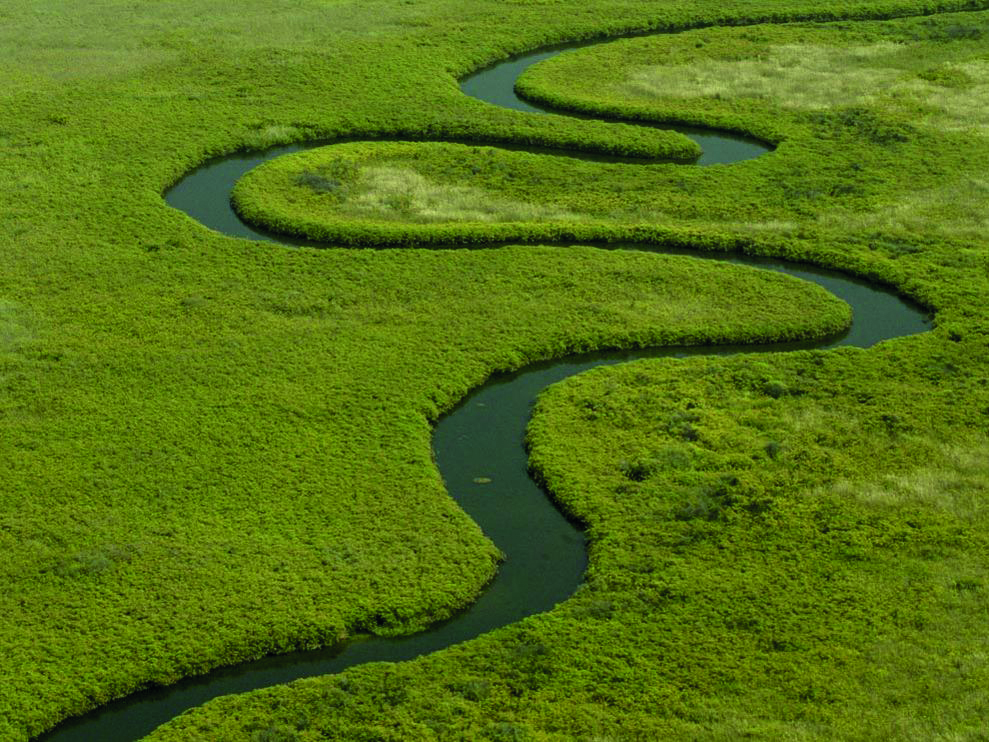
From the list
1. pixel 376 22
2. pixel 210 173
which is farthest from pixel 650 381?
pixel 376 22

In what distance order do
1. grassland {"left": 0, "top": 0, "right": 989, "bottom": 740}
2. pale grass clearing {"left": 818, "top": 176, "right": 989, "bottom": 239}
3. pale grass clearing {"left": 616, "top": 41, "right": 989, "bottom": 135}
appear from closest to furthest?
grassland {"left": 0, "top": 0, "right": 989, "bottom": 740} → pale grass clearing {"left": 818, "top": 176, "right": 989, "bottom": 239} → pale grass clearing {"left": 616, "top": 41, "right": 989, "bottom": 135}

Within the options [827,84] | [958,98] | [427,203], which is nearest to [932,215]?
[958,98]

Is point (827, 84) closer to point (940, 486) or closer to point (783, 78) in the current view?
point (783, 78)

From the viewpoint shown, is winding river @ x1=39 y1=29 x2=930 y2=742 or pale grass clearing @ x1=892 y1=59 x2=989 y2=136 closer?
winding river @ x1=39 y1=29 x2=930 y2=742

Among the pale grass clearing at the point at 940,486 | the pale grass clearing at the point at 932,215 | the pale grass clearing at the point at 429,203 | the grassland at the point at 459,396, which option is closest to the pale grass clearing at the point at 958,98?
the grassland at the point at 459,396

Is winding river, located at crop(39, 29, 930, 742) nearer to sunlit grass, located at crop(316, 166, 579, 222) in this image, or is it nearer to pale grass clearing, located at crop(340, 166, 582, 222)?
sunlit grass, located at crop(316, 166, 579, 222)

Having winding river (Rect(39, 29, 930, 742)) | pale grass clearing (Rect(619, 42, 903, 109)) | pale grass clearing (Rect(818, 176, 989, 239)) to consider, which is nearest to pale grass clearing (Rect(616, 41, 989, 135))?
pale grass clearing (Rect(619, 42, 903, 109))
